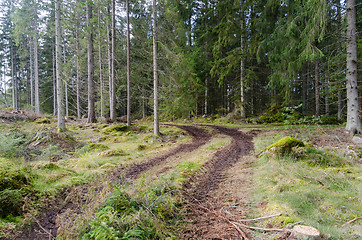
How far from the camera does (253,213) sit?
2871 mm

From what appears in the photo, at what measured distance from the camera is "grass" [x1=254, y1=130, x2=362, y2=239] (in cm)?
244

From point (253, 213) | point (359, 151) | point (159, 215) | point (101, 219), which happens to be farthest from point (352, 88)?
point (101, 219)

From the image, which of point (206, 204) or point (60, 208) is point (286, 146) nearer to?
point (206, 204)

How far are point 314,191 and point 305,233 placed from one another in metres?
1.78

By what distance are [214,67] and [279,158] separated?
52.2ft

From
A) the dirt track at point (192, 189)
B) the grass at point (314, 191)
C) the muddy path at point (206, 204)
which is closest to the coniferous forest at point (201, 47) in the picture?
the grass at point (314, 191)

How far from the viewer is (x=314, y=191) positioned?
3.26 m

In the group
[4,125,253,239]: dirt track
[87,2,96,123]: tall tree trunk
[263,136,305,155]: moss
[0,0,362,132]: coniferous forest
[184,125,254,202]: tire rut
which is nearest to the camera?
[4,125,253,239]: dirt track

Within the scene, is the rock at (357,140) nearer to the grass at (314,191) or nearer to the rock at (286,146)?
the grass at (314,191)

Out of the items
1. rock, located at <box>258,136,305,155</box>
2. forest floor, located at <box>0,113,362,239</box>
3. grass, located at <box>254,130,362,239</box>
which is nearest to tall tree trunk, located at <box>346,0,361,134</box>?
forest floor, located at <box>0,113,362,239</box>

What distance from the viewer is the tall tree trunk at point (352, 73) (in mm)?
8516

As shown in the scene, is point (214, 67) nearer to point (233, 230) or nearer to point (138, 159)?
point (138, 159)

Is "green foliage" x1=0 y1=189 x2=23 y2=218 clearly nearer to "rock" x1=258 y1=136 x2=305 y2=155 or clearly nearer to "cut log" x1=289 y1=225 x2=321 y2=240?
"cut log" x1=289 y1=225 x2=321 y2=240

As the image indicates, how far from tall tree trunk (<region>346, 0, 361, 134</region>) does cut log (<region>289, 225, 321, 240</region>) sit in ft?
31.8
